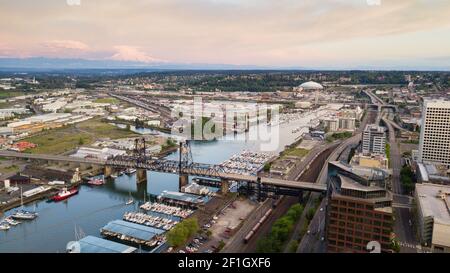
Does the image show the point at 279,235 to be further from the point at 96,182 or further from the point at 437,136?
the point at 437,136

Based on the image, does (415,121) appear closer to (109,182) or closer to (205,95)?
(109,182)

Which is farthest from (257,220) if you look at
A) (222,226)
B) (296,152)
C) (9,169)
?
(9,169)

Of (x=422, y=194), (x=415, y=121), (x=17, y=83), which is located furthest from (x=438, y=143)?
(x=17, y=83)

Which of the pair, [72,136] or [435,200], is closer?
[435,200]

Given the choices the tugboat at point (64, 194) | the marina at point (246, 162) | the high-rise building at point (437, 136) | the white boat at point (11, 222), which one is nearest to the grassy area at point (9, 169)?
the tugboat at point (64, 194)

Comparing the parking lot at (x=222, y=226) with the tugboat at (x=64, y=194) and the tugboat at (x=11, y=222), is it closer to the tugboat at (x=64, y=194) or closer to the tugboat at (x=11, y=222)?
the tugboat at (x=11, y=222)

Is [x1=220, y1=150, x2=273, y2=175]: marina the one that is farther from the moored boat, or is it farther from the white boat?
the white boat

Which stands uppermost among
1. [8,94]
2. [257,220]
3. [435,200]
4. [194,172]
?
[8,94]
